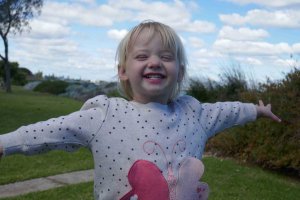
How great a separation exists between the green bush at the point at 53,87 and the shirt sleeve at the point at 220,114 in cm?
2769

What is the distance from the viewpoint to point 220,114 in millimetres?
2809

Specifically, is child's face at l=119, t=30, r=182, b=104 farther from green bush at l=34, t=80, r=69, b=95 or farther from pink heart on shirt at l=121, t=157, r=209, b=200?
green bush at l=34, t=80, r=69, b=95

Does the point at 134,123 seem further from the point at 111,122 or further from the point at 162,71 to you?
the point at 162,71

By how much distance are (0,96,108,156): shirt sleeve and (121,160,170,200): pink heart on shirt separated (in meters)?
0.29

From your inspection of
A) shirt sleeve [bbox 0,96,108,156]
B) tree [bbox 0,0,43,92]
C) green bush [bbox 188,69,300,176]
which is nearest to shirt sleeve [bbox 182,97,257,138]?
shirt sleeve [bbox 0,96,108,156]

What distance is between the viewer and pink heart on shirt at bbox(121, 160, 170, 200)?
7.54ft

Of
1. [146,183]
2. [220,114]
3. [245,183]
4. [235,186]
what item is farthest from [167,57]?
[245,183]

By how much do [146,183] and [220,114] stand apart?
2.42ft

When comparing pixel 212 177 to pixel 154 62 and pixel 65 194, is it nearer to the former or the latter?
pixel 65 194

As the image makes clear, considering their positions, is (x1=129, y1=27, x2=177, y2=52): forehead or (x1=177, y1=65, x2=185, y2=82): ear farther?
(x1=177, y1=65, x2=185, y2=82): ear

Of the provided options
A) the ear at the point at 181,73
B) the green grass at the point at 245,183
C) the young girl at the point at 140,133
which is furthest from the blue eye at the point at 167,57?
the green grass at the point at 245,183

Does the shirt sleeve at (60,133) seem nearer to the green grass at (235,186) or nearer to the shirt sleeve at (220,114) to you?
the shirt sleeve at (220,114)

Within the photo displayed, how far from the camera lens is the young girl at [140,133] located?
2301 millimetres

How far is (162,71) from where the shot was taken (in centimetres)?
246
